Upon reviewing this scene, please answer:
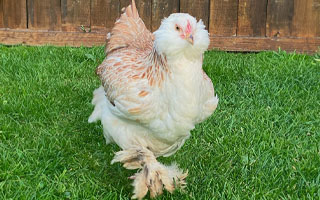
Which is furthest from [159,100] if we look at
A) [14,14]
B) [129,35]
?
[14,14]

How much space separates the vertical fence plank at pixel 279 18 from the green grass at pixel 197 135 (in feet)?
1.91

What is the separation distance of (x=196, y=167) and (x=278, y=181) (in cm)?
56

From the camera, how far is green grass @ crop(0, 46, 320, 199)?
2.76 m

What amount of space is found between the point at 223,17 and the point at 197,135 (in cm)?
250

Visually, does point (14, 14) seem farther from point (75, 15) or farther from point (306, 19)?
point (306, 19)

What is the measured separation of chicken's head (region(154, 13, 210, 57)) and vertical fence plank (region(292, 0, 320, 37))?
3561 mm

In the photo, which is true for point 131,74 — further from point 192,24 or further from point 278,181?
point 278,181

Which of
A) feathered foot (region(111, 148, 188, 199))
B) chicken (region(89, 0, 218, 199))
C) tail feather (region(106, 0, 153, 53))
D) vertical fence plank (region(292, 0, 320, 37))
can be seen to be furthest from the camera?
vertical fence plank (region(292, 0, 320, 37))

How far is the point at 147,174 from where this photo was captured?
2.45 m

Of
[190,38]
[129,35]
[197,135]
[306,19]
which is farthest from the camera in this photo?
[306,19]

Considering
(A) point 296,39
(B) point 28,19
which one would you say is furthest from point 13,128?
(A) point 296,39

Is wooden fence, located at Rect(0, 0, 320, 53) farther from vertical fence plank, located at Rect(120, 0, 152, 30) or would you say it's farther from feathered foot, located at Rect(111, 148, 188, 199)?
feathered foot, located at Rect(111, 148, 188, 199)

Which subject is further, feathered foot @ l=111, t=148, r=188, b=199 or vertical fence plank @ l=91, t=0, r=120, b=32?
vertical fence plank @ l=91, t=0, r=120, b=32

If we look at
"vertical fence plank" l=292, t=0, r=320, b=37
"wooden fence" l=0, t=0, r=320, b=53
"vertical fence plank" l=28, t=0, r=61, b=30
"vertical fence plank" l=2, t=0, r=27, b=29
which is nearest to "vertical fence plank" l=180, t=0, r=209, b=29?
"wooden fence" l=0, t=0, r=320, b=53
